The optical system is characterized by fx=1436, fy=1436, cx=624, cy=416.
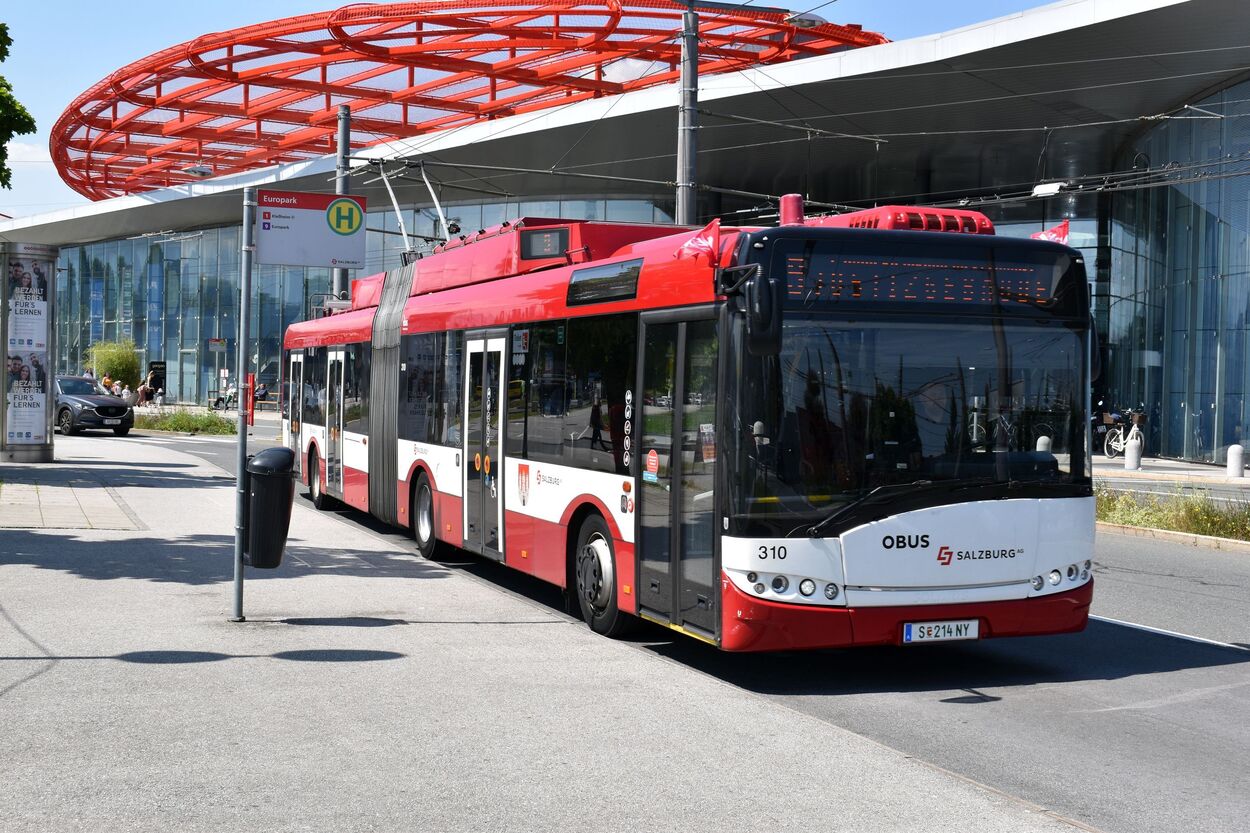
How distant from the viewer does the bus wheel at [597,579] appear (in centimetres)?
980

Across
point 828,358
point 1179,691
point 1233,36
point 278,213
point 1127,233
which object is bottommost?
point 1179,691

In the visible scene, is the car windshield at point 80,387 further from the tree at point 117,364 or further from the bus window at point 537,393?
the bus window at point 537,393

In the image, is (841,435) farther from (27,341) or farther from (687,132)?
(27,341)

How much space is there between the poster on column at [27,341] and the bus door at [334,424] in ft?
32.7

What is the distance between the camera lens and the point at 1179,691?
8.45 metres

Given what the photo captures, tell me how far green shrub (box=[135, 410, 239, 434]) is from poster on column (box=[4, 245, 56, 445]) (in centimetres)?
1752

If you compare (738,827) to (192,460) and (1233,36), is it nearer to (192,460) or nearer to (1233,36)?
(192,460)

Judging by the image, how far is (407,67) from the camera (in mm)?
46844

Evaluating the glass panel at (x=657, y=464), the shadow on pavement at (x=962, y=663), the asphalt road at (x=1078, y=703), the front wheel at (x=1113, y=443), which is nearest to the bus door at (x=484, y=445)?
the asphalt road at (x=1078, y=703)

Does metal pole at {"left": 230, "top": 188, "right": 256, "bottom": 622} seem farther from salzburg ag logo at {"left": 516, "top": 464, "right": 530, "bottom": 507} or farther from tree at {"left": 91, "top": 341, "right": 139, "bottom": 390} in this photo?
tree at {"left": 91, "top": 341, "right": 139, "bottom": 390}

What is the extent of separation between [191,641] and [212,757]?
3117 millimetres

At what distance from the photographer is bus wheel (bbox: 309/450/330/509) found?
1994 centimetres

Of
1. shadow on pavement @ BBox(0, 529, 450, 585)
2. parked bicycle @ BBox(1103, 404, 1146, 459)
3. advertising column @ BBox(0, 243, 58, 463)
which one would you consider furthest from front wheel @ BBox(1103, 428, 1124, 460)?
shadow on pavement @ BBox(0, 529, 450, 585)

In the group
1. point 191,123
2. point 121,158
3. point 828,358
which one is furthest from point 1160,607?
point 121,158
